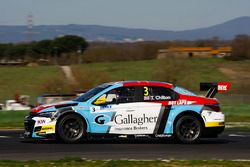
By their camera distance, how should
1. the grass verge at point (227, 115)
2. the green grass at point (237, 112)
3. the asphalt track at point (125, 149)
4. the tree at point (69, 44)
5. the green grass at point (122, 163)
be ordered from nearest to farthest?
the green grass at point (122, 163)
the asphalt track at point (125, 149)
the grass verge at point (227, 115)
the green grass at point (237, 112)
the tree at point (69, 44)

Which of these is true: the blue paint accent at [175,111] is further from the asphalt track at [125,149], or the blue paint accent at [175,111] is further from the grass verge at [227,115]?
the grass verge at [227,115]

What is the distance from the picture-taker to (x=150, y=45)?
347ft

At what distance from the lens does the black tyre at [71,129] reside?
14273mm

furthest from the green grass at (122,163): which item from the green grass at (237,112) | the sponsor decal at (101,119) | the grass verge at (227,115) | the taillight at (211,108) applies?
the green grass at (237,112)

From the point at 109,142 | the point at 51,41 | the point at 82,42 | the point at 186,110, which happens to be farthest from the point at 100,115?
the point at 82,42

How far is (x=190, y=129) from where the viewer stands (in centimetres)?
1485

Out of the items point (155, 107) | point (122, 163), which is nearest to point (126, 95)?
point (155, 107)

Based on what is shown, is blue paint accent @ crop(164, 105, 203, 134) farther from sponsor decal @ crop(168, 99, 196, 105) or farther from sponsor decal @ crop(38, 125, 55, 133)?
sponsor decal @ crop(38, 125, 55, 133)

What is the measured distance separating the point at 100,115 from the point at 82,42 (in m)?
121

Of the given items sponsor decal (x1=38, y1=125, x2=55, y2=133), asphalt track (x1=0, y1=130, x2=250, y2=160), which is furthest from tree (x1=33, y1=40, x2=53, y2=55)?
sponsor decal (x1=38, y1=125, x2=55, y2=133)

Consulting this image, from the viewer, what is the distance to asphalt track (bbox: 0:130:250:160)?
12266 millimetres

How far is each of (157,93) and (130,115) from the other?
0.90m

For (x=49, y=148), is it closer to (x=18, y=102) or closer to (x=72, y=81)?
(x=18, y=102)

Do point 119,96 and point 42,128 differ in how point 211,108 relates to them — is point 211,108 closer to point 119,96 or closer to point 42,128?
point 119,96
